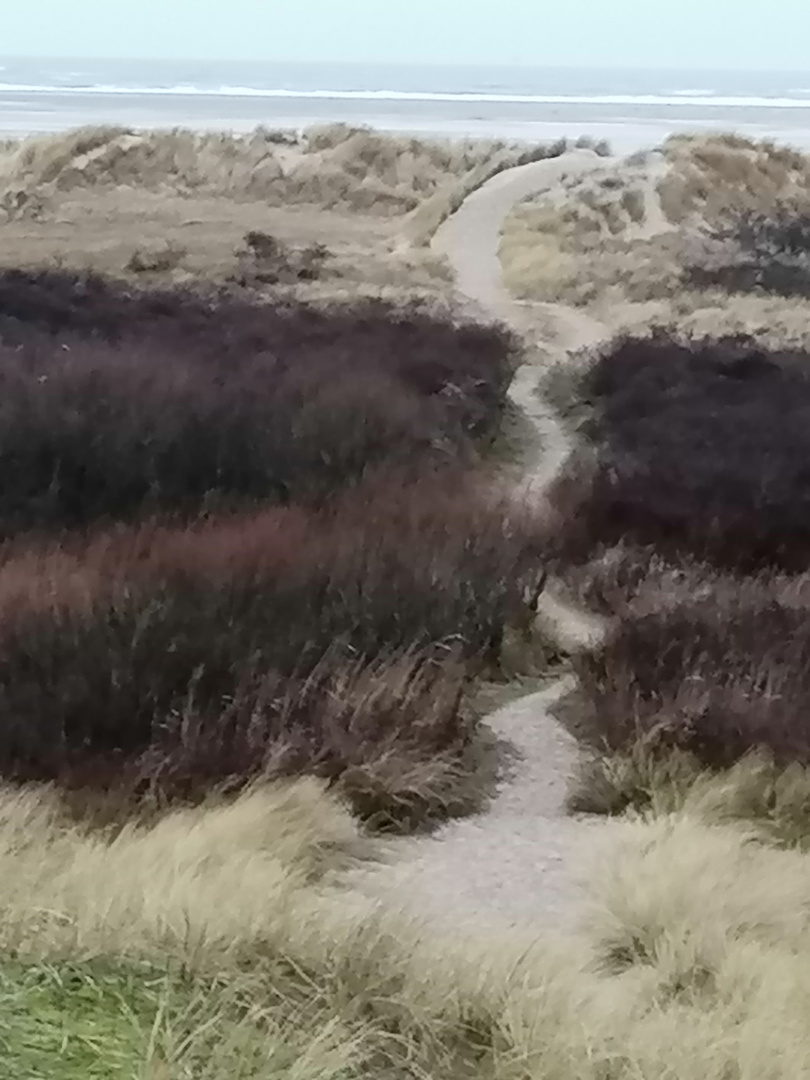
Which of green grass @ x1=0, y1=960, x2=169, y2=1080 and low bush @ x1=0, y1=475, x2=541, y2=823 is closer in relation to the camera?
green grass @ x1=0, y1=960, x2=169, y2=1080

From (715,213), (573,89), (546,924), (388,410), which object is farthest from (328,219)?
(573,89)

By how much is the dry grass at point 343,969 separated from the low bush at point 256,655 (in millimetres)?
482

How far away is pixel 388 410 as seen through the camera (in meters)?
10.6

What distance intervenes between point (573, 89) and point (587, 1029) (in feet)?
335

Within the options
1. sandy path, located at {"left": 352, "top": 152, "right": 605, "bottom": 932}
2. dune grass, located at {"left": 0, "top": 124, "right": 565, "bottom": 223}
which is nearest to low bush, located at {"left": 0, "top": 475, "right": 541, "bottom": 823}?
sandy path, located at {"left": 352, "top": 152, "right": 605, "bottom": 932}

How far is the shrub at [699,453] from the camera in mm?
8219

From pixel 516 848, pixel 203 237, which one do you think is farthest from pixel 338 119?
pixel 516 848

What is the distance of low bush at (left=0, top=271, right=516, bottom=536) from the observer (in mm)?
8531

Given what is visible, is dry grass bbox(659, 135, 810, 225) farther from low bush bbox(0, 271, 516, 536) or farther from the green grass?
the green grass

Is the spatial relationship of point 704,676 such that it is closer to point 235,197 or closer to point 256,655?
point 256,655

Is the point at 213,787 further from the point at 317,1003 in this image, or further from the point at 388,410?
the point at 388,410

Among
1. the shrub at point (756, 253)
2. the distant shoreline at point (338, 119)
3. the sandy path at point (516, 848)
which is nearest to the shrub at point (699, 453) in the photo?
the sandy path at point (516, 848)

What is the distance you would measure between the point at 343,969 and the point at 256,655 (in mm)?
2158

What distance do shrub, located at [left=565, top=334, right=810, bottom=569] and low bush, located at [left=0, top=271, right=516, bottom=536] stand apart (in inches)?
49.3
